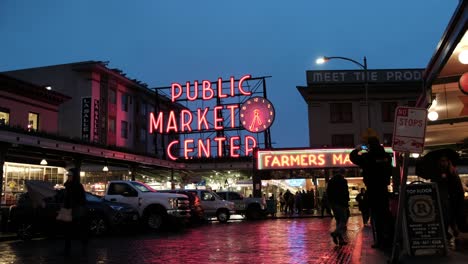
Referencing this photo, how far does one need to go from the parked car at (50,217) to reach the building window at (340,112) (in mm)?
32137

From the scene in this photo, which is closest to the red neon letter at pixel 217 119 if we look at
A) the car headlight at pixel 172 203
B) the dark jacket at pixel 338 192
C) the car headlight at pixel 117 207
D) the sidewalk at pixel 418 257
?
the car headlight at pixel 172 203

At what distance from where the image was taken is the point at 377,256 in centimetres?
936

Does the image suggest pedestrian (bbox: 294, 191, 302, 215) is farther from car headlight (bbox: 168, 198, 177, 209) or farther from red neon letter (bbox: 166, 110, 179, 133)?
car headlight (bbox: 168, 198, 177, 209)

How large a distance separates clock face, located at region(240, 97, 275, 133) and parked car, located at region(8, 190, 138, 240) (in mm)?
26042

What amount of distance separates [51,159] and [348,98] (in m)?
27.8

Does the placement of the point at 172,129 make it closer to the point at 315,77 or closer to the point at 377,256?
the point at 315,77

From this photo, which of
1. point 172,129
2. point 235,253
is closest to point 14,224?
point 235,253

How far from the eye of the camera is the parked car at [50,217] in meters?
18.1

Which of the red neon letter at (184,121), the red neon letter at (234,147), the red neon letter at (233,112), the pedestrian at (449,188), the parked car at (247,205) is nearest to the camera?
the pedestrian at (449,188)

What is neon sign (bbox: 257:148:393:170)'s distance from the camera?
3719 cm

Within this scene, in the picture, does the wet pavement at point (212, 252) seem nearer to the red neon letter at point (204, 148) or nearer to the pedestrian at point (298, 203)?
the pedestrian at point (298, 203)

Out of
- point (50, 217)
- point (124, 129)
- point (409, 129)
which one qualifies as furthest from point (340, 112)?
point (409, 129)

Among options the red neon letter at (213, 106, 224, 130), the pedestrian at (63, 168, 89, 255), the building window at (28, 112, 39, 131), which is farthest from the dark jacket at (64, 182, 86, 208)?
the red neon letter at (213, 106, 224, 130)

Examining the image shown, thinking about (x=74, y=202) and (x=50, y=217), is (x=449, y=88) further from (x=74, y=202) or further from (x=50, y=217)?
(x=50, y=217)
